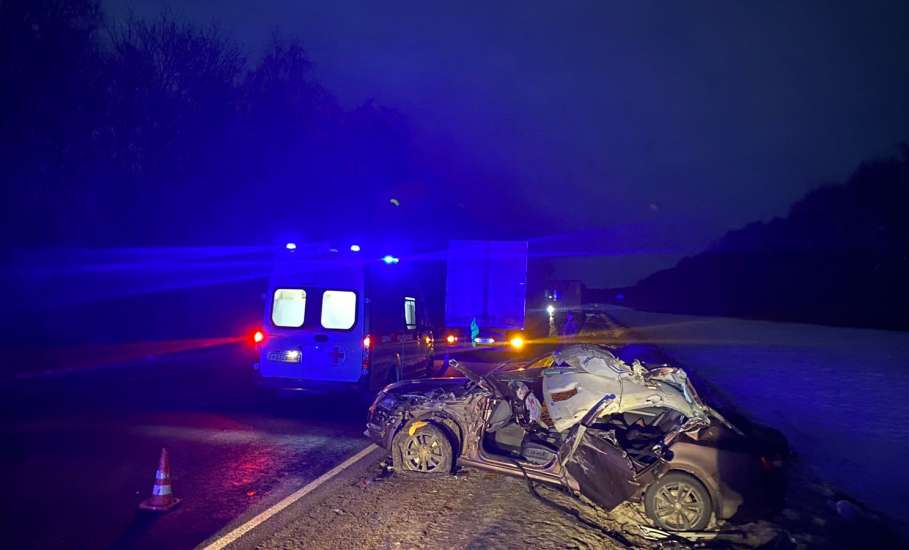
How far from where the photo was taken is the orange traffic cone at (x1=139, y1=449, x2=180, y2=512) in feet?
17.6

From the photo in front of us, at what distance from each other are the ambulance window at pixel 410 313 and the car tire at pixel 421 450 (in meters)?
5.11

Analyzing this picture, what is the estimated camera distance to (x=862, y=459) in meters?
7.89

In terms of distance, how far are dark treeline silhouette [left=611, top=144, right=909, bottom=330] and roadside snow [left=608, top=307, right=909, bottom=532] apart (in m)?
35.2

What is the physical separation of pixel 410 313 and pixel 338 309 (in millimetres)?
2461

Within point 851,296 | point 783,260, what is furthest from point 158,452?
point 783,260

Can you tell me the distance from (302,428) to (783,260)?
74.4 metres

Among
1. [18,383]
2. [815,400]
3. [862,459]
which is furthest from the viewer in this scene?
[18,383]

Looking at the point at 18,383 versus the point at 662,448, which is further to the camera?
the point at 18,383

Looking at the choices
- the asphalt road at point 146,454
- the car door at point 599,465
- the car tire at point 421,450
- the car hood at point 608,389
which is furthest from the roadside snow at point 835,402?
the asphalt road at point 146,454

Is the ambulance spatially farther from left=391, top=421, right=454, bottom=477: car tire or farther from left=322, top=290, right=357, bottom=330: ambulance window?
left=391, top=421, right=454, bottom=477: car tire

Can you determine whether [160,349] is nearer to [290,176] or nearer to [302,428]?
[290,176]

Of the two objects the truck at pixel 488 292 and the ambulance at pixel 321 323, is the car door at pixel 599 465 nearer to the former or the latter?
the ambulance at pixel 321 323

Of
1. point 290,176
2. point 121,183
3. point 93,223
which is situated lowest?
point 93,223

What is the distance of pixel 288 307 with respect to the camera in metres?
9.90
